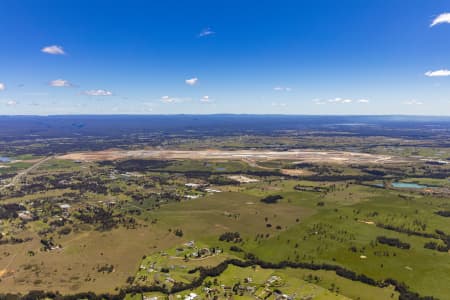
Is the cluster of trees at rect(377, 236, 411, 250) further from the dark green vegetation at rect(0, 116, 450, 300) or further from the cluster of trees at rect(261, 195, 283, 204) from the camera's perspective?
the cluster of trees at rect(261, 195, 283, 204)

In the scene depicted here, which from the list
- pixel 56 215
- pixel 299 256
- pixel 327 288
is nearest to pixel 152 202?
pixel 56 215

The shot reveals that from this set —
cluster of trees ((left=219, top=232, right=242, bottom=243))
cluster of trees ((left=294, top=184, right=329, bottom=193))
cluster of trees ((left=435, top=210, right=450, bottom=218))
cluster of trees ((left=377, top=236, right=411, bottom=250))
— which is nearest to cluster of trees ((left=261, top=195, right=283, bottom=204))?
cluster of trees ((left=294, top=184, right=329, bottom=193))

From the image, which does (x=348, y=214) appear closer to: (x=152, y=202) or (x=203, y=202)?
(x=203, y=202)

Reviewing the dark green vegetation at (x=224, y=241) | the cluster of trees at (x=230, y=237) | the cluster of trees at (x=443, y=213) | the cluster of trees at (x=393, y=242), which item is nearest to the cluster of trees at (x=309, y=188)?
the dark green vegetation at (x=224, y=241)

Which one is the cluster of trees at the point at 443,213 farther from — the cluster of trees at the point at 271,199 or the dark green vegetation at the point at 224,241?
the cluster of trees at the point at 271,199

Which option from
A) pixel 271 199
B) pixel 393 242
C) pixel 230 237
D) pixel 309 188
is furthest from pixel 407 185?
pixel 230 237

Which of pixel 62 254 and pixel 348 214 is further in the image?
pixel 348 214
